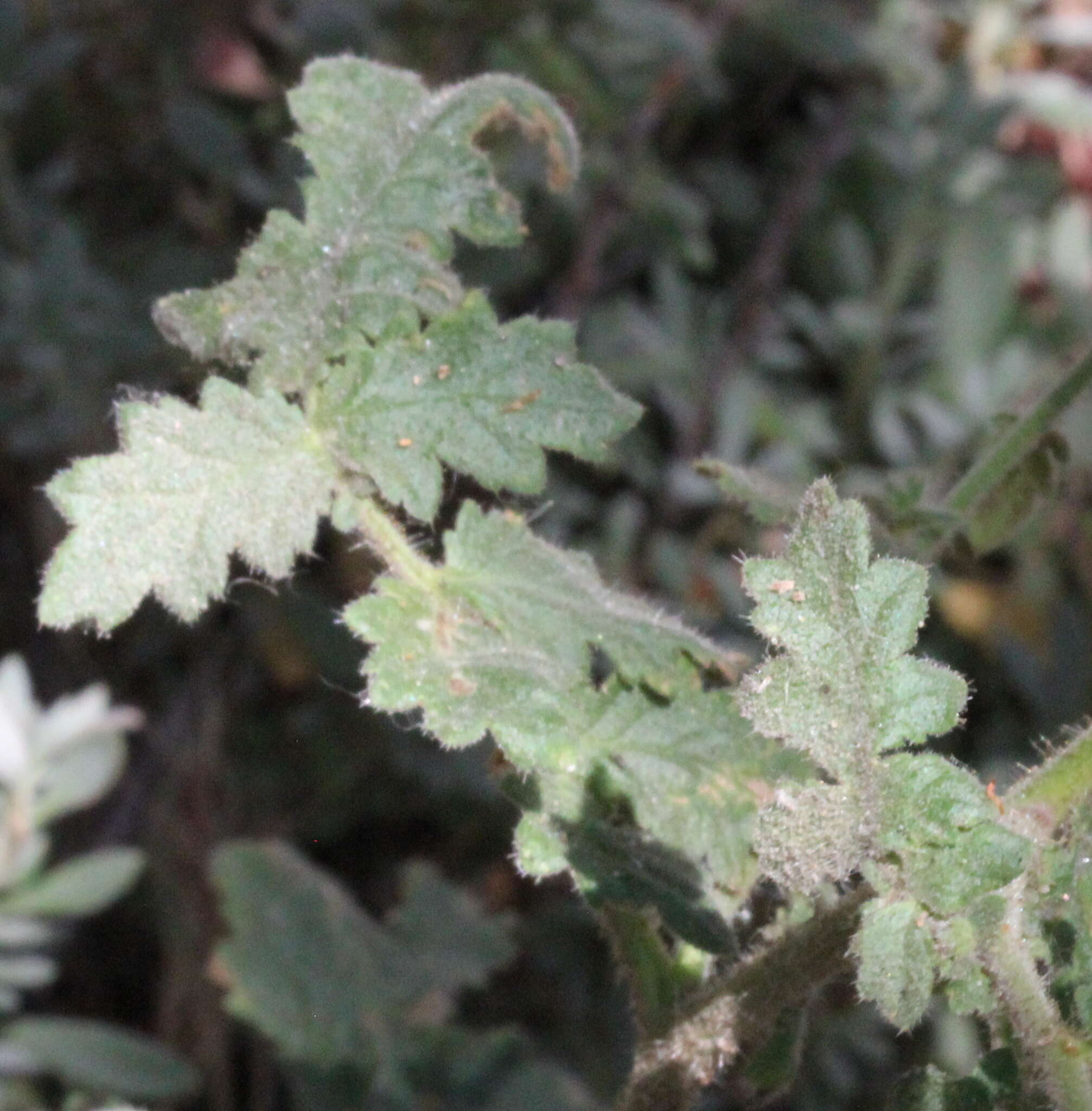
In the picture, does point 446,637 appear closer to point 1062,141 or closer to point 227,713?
point 227,713

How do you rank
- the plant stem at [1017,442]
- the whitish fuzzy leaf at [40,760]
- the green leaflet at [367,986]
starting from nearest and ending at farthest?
the plant stem at [1017,442] → the whitish fuzzy leaf at [40,760] → the green leaflet at [367,986]

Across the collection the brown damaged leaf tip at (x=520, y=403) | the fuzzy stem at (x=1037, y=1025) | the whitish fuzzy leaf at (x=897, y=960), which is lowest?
the whitish fuzzy leaf at (x=897, y=960)

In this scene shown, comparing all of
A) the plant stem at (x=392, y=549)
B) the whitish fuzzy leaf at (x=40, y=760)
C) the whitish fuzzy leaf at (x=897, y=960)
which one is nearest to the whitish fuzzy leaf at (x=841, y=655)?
the whitish fuzzy leaf at (x=897, y=960)

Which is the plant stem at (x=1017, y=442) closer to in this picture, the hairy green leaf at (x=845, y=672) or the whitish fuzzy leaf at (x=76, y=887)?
the hairy green leaf at (x=845, y=672)

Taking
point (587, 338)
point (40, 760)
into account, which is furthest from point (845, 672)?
point (587, 338)

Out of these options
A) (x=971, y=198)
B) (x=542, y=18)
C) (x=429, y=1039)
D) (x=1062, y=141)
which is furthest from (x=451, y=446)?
(x=1062, y=141)

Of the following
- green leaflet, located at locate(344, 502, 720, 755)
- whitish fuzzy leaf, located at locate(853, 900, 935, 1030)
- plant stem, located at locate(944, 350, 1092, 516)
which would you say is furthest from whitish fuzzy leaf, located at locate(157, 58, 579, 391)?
whitish fuzzy leaf, located at locate(853, 900, 935, 1030)

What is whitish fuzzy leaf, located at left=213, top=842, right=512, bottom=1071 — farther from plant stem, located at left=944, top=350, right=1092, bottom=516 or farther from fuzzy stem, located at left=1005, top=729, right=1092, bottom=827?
fuzzy stem, located at left=1005, top=729, right=1092, bottom=827
